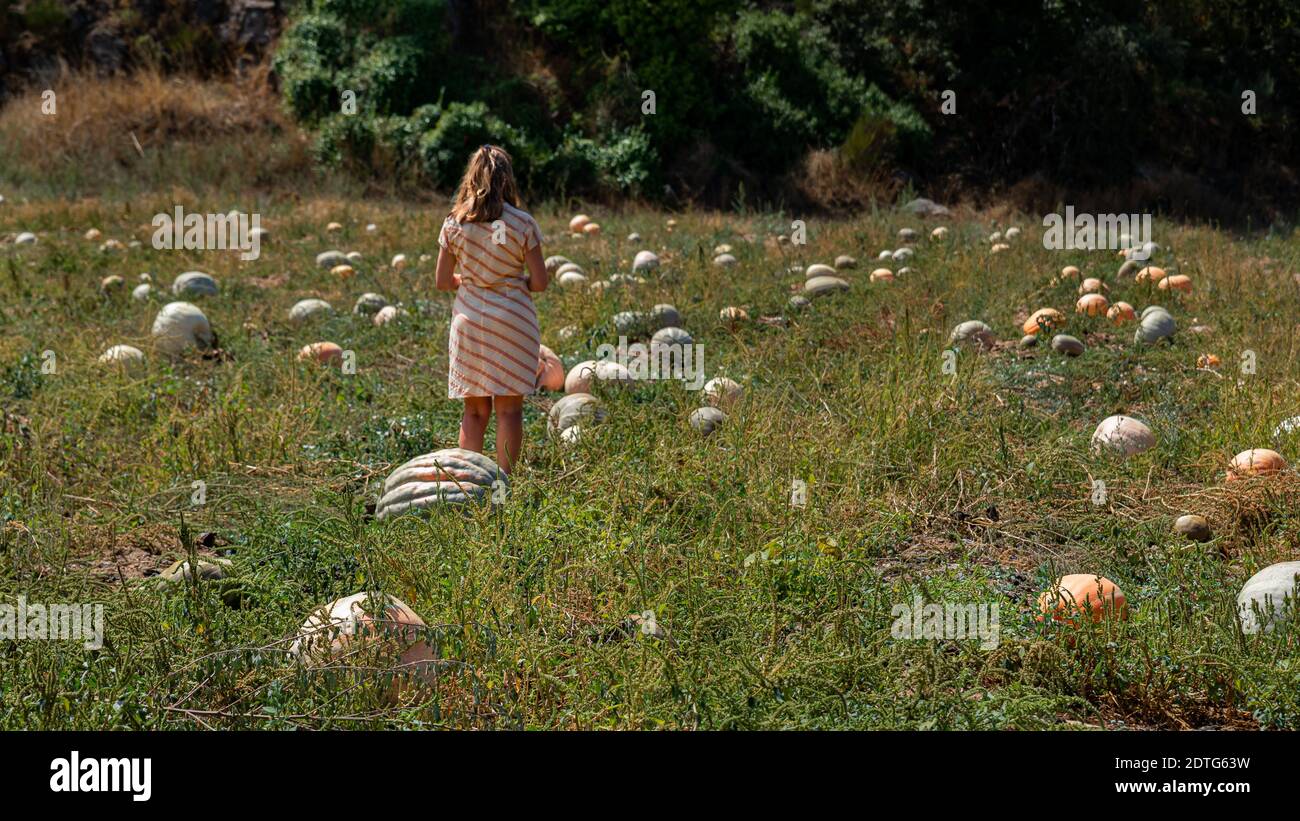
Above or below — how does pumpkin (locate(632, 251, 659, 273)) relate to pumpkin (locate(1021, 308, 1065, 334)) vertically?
above

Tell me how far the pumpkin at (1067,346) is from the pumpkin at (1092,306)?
72cm

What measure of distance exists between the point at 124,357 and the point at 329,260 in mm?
3021

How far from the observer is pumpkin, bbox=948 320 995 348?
6.46 m

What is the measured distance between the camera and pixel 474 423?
16.4ft

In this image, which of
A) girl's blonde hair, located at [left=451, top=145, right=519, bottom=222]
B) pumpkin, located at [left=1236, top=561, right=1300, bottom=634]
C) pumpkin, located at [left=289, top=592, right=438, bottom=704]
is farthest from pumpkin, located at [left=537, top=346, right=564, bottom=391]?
pumpkin, located at [left=1236, top=561, right=1300, bottom=634]

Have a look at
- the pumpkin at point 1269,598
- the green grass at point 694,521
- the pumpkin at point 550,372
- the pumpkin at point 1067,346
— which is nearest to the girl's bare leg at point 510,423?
the green grass at point 694,521

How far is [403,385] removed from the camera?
6086mm

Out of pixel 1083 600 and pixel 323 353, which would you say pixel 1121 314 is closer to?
pixel 1083 600

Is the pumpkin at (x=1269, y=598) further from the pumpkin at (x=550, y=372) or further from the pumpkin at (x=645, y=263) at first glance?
the pumpkin at (x=645, y=263)

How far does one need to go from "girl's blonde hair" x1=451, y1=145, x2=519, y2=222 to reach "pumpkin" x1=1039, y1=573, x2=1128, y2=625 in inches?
105

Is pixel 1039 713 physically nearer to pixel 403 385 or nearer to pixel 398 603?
pixel 398 603

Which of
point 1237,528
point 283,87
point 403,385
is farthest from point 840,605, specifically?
point 283,87

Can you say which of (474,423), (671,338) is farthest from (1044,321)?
(474,423)

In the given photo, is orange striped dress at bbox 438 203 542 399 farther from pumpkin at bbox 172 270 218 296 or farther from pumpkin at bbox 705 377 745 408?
pumpkin at bbox 172 270 218 296
